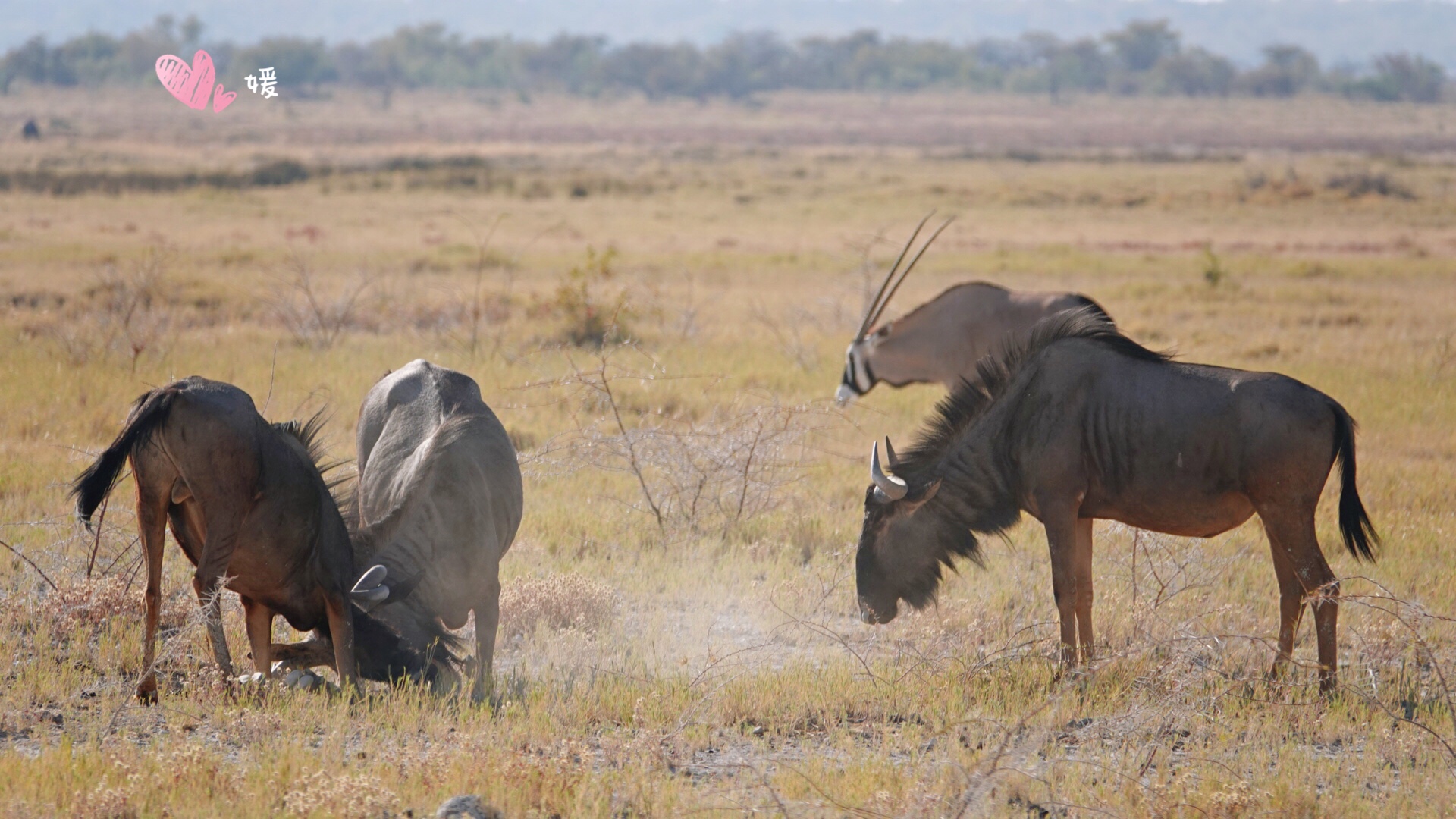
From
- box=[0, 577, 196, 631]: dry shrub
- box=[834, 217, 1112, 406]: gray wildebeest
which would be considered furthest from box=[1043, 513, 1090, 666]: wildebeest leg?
box=[834, 217, 1112, 406]: gray wildebeest

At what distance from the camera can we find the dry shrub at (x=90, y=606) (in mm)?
6102

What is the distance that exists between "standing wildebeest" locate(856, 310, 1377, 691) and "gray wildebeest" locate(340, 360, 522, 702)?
1849 millimetres

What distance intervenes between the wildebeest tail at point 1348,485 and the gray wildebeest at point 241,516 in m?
4.18

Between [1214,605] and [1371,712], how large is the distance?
1608 mm

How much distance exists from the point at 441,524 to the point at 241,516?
93 centimetres

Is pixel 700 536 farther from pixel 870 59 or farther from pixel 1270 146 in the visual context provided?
pixel 870 59

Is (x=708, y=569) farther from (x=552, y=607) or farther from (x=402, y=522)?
(x=402, y=522)

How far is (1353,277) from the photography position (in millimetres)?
21609

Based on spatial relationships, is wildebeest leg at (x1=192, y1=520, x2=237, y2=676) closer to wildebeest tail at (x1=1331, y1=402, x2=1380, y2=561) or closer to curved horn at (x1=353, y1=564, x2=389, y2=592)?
curved horn at (x1=353, y1=564, x2=389, y2=592)

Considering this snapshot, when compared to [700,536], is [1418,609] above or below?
above

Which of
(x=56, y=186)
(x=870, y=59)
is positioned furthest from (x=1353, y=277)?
(x=870, y=59)

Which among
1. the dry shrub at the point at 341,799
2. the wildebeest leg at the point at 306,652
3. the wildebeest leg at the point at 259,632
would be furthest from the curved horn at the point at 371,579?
the dry shrub at the point at 341,799

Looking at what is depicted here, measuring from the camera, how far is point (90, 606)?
19.5 ft

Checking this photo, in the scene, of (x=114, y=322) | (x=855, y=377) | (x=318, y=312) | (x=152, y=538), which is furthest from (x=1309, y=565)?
(x=114, y=322)
